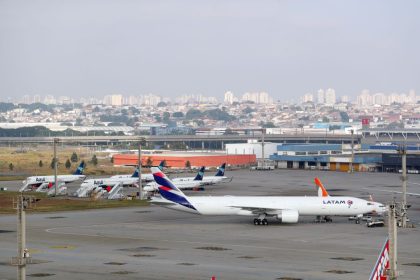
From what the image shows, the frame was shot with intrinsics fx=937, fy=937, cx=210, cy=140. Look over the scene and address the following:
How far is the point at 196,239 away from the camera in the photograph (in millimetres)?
86312

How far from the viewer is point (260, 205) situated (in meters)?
96.8

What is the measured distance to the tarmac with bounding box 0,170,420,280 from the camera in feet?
218

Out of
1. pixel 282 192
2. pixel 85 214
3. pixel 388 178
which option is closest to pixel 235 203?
pixel 85 214

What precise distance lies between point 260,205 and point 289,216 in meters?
3.18

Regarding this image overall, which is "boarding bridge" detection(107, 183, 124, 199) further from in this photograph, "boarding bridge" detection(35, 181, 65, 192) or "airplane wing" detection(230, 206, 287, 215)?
"airplane wing" detection(230, 206, 287, 215)

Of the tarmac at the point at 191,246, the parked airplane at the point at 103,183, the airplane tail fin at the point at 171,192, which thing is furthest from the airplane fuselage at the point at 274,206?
the parked airplane at the point at 103,183

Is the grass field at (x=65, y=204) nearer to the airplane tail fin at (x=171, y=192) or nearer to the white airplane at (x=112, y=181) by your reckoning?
the white airplane at (x=112, y=181)

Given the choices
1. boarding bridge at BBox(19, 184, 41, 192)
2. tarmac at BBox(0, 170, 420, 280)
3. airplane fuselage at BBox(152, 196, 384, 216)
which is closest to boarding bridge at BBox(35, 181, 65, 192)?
boarding bridge at BBox(19, 184, 41, 192)

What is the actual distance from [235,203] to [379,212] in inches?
623

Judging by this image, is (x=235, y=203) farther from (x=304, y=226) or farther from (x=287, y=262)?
(x=287, y=262)

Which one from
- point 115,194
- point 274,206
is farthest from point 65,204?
point 274,206

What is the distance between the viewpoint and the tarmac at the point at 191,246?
66.5 metres

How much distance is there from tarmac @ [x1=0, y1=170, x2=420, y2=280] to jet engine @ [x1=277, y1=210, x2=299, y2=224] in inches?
29.0

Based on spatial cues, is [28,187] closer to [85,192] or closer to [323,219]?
[85,192]
